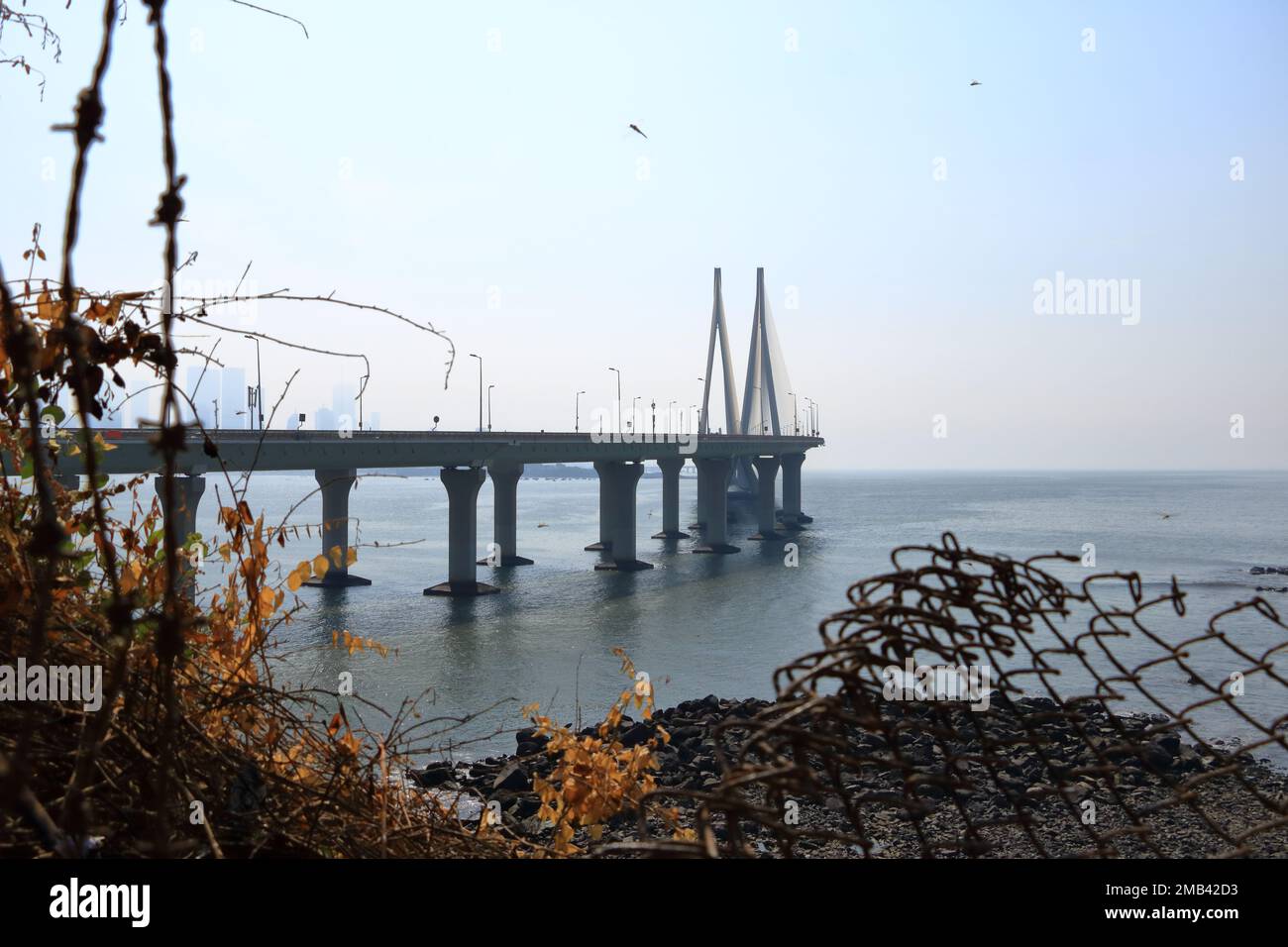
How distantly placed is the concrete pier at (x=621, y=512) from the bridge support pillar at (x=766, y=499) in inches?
964

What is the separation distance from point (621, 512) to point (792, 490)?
151 ft

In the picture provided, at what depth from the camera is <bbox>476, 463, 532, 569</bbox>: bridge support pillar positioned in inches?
2667

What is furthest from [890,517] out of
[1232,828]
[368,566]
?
[1232,828]

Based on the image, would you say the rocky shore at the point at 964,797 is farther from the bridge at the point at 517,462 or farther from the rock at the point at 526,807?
the bridge at the point at 517,462

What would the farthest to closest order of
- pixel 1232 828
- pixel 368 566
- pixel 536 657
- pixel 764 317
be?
pixel 764 317
pixel 368 566
pixel 536 657
pixel 1232 828

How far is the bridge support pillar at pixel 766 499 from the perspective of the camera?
9675cm

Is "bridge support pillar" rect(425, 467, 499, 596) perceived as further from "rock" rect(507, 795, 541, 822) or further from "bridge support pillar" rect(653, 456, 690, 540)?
"bridge support pillar" rect(653, 456, 690, 540)

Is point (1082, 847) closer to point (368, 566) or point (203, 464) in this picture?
point (203, 464)

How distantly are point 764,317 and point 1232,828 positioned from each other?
327 ft

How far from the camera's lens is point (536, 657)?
3672 centimetres

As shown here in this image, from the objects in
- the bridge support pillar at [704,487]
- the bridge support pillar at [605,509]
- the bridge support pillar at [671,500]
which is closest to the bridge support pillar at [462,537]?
the bridge support pillar at [605,509]
